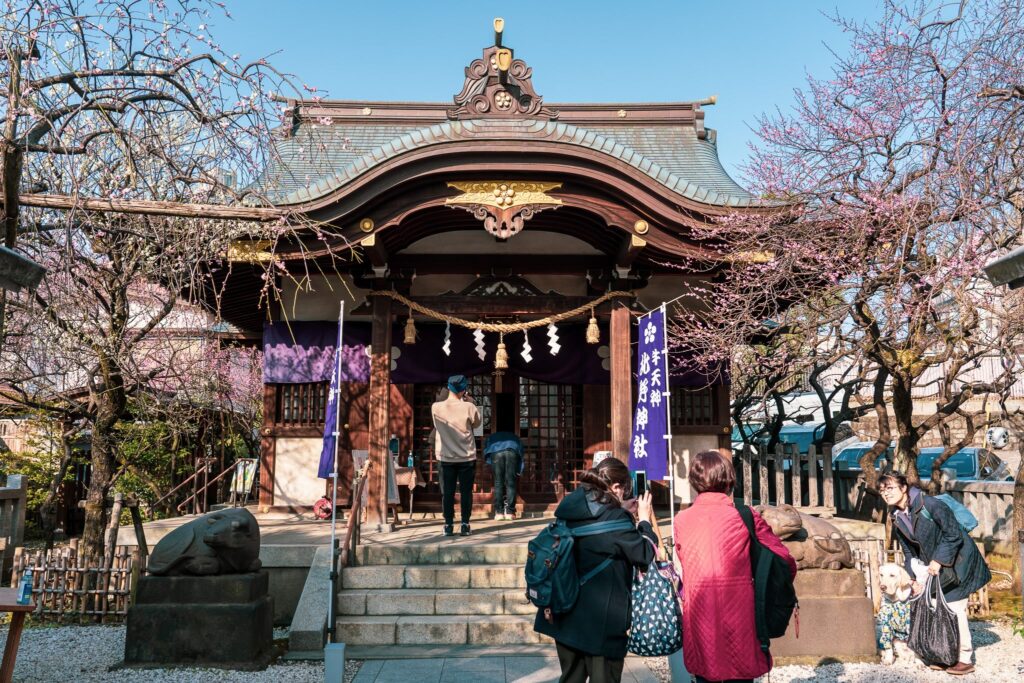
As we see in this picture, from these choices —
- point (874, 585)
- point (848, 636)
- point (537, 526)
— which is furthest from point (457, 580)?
point (874, 585)

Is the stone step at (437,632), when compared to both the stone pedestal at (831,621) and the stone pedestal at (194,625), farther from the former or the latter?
the stone pedestal at (831,621)

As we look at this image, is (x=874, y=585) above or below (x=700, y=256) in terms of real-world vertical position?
below

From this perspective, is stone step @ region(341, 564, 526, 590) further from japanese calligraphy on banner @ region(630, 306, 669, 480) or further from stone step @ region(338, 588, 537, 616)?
japanese calligraphy on banner @ region(630, 306, 669, 480)

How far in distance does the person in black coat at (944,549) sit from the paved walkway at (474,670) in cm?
257

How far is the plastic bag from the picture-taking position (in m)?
6.27

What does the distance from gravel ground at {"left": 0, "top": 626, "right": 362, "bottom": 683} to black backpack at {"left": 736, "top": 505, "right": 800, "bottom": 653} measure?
3677mm

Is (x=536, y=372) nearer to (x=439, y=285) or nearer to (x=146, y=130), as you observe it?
(x=439, y=285)

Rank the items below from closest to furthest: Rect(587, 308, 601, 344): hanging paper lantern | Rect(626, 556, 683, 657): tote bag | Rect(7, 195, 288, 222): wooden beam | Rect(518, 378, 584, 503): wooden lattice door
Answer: Rect(626, 556, 683, 657): tote bag < Rect(7, 195, 288, 222): wooden beam < Rect(587, 308, 601, 344): hanging paper lantern < Rect(518, 378, 584, 503): wooden lattice door

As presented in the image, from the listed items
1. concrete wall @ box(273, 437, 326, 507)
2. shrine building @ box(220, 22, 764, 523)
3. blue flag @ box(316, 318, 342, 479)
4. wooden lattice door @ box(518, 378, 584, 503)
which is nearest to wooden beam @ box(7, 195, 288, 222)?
blue flag @ box(316, 318, 342, 479)

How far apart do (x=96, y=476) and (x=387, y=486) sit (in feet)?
11.8

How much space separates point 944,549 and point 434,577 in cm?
472

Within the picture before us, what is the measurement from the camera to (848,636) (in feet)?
21.8

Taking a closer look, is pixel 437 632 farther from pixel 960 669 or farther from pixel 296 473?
pixel 296 473

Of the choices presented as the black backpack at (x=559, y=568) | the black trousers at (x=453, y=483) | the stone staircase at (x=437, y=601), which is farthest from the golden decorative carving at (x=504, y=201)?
the black backpack at (x=559, y=568)
